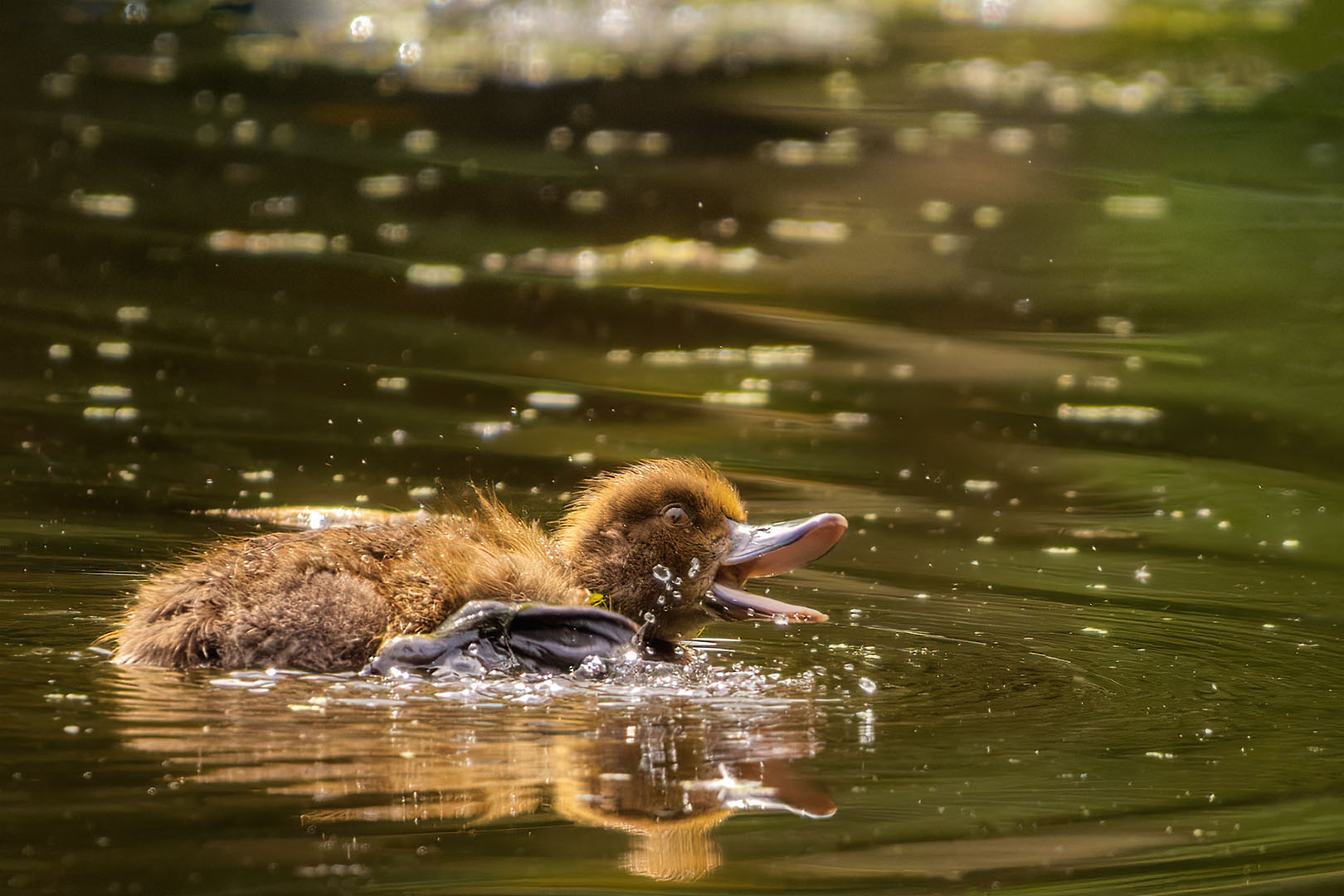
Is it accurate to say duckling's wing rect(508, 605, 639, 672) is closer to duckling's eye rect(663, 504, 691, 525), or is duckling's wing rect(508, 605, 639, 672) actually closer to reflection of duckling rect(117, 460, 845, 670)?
reflection of duckling rect(117, 460, 845, 670)

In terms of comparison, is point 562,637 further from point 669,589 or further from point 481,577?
point 669,589

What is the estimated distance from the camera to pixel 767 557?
598 centimetres

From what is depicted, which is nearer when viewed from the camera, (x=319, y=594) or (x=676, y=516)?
(x=319, y=594)

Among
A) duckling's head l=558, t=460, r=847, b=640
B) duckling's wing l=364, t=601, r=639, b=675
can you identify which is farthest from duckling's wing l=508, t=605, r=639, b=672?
duckling's head l=558, t=460, r=847, b=640

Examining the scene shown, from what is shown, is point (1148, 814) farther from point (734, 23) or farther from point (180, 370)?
point (734, 23)

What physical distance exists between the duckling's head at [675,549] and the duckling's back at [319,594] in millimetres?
374

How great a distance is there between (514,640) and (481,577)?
277 mm

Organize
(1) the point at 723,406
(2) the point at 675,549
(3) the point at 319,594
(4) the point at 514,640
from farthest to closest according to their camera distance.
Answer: (1) the point at 723,406
(2) the point at 675,549
(4) the point at 514,640
(3) the point at 319,594

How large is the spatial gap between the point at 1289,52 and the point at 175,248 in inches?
379

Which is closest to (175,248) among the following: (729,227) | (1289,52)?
(729,227)

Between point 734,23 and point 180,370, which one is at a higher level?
point 734,23

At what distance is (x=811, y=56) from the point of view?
18188 millimetres

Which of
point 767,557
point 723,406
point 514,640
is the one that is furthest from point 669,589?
point 723,406

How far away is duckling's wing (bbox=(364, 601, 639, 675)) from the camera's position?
198 inches
